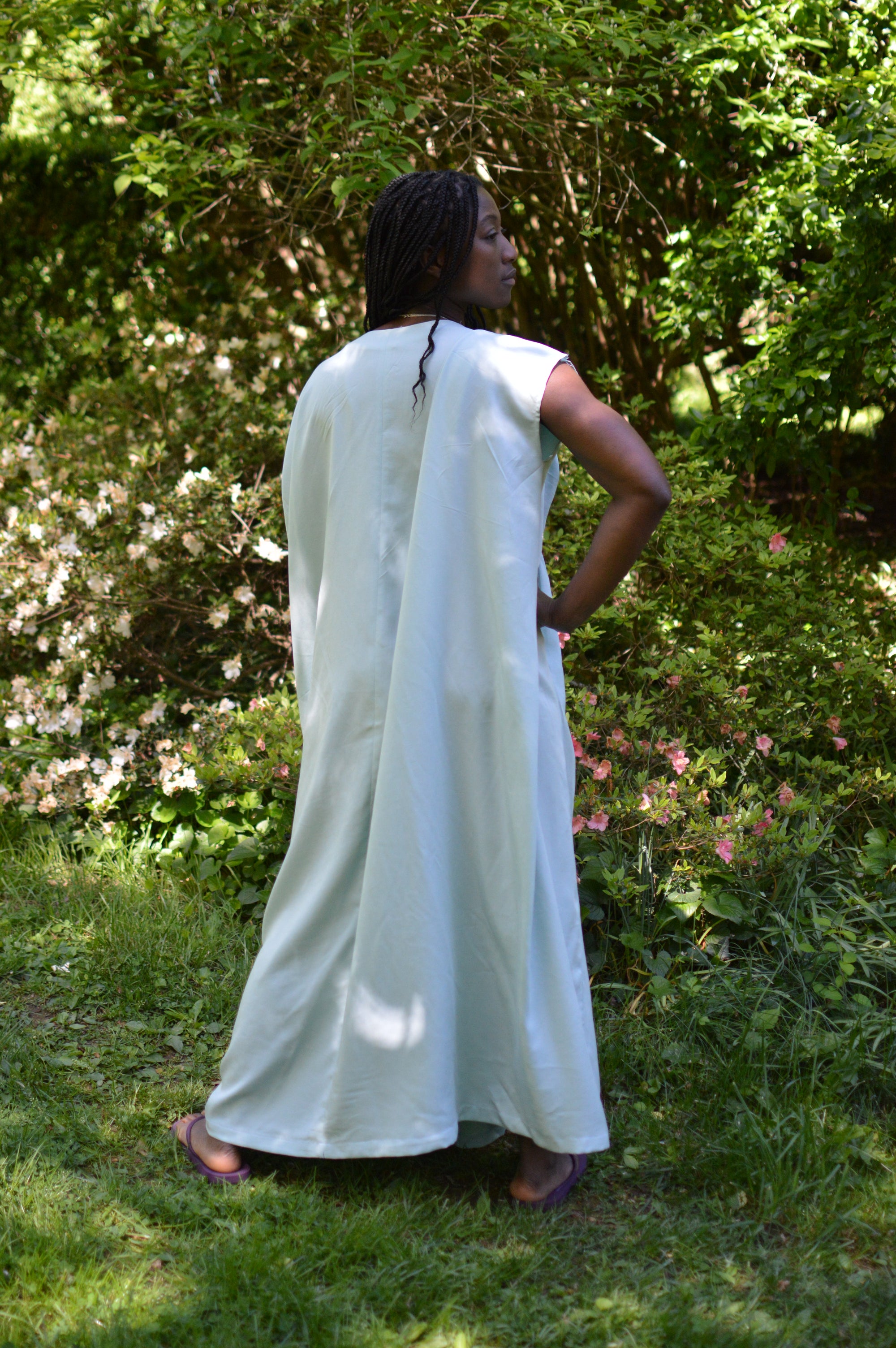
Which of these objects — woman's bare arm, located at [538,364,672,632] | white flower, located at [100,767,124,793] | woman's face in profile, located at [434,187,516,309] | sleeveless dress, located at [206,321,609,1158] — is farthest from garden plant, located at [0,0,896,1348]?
woman's face in profile, located at [434,187,516,309]

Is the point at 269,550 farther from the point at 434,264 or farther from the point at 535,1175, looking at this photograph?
the point at 535,1175

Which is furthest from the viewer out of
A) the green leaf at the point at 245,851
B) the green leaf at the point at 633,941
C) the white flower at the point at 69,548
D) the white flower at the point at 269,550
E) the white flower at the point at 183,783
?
the white flower at the point at 69,548

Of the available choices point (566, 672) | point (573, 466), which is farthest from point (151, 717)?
point (573, 466)

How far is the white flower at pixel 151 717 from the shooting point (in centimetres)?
401

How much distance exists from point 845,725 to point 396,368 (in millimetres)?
1998

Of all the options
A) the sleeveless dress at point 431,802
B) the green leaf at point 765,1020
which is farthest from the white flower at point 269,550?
the green leaf at point 765,1020

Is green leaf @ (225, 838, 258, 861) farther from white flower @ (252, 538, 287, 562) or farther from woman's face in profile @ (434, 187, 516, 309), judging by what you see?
woman's face in profile @ (434, 187, 516, 309)

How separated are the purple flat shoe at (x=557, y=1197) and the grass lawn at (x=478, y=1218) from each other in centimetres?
2

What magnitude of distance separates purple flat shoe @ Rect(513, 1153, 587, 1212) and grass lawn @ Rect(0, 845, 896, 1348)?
2 centimetres

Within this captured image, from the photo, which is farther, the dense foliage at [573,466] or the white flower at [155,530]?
the white flower at [155,530]

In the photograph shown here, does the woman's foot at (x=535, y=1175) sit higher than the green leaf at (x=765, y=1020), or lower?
lower

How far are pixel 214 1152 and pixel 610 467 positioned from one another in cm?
148

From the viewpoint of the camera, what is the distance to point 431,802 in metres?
2.04

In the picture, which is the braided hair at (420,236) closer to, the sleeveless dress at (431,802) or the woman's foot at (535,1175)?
the sleeveless dress at (431,802)
